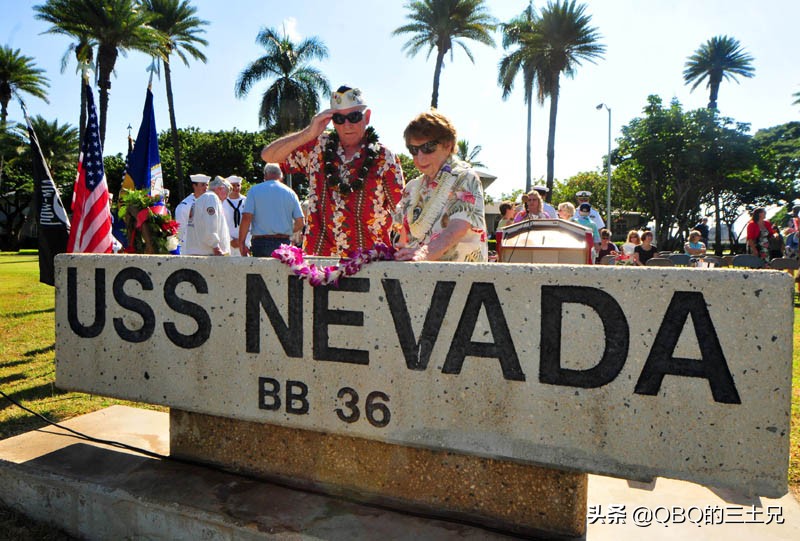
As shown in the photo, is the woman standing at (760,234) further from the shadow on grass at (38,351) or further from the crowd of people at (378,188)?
the shadow on grass at (38,351)

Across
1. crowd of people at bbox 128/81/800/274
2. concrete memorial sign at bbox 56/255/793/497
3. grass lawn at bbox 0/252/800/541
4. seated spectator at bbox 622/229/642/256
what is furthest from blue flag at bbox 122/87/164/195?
seated spectator at bbox 622/229/642/256

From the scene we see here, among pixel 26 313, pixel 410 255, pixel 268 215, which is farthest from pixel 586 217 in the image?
pixel 26 313

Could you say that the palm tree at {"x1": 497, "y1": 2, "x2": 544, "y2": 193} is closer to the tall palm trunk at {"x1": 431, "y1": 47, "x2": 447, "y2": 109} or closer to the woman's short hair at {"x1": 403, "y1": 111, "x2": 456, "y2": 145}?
the tall palm trunk at {"x1": 431, "y1": 47, "x2": 447, "y2": 109}

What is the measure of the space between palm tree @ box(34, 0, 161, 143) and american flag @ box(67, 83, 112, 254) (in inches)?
922

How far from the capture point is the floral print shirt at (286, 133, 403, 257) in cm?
333

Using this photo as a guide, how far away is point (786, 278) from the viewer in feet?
5.88

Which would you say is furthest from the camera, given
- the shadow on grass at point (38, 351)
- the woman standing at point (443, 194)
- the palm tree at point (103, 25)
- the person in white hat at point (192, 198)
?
the palm tree at point (103, 25)

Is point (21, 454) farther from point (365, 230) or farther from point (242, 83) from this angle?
point (242, 83)

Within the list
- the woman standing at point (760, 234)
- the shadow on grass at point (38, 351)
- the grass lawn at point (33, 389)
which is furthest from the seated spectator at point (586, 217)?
the shadow on grass at point (38, 351)

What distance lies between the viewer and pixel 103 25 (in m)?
26.2

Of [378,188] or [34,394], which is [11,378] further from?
[378,188]

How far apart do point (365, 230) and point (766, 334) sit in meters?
2.09

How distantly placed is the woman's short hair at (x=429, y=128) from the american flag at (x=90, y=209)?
10.4 ft

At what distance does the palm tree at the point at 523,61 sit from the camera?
106 ft
